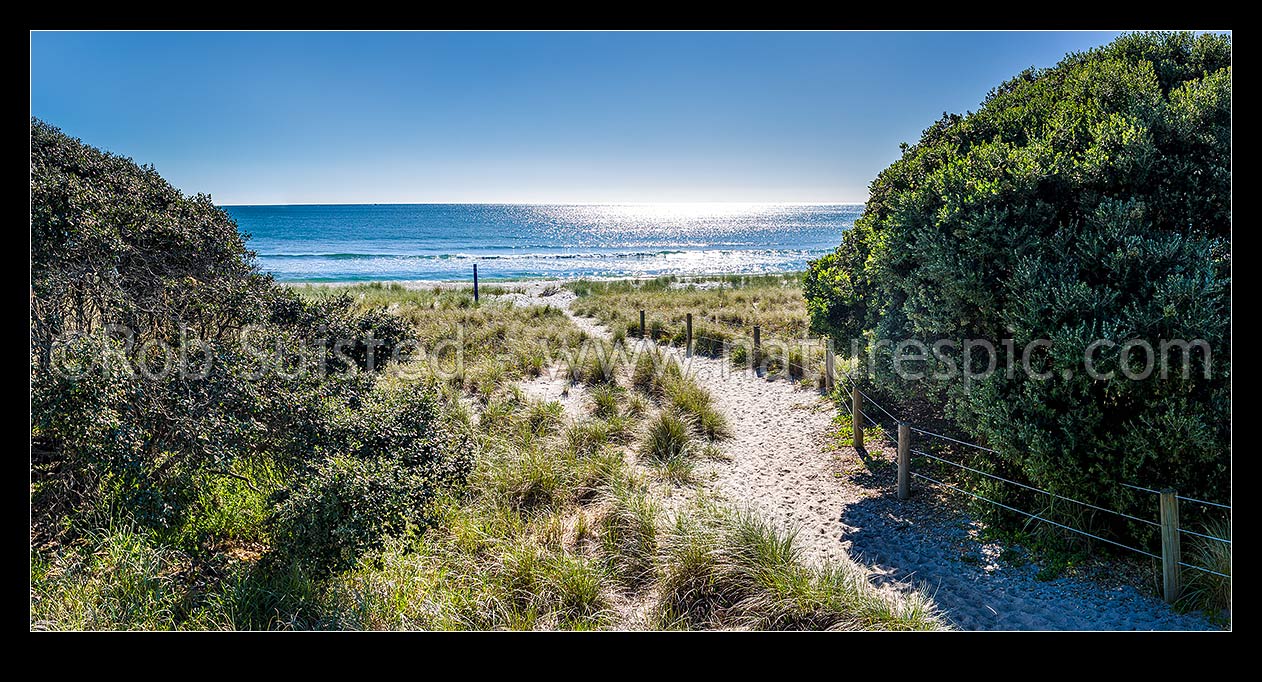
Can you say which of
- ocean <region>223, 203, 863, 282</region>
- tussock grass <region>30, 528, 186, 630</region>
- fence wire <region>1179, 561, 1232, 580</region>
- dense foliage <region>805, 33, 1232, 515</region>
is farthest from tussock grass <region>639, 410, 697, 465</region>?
ocean <region>223, 203, 863, 282</region>

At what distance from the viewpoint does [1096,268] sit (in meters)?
4.46

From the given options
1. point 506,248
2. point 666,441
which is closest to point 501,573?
point 666,441

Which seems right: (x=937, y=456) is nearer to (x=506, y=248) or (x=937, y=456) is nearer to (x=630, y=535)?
(x=630, y=535)

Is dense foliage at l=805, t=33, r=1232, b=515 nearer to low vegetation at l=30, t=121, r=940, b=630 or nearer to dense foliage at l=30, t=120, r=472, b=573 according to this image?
low vegetation at l=30, t=121, r=940, b=630

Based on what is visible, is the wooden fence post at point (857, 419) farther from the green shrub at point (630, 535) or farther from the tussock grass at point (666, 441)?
the green shrub at point (630, 535)

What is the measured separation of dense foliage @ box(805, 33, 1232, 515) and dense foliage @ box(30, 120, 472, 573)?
4437 millimetres

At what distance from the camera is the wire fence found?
4.14 meters

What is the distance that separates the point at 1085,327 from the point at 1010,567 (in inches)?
78.3

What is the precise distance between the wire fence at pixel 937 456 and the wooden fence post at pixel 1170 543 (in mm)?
12

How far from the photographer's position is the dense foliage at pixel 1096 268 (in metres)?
4.08

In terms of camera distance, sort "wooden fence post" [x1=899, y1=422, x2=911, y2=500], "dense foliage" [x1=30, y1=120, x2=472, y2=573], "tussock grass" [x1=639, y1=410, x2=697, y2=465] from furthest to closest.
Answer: "tussock grass" [x1=639, y1=410, x2=697, y2=465], "wooden fence post" [x1=899, y1=422, x2=911, y2=500], "dense foliage" [x1=30, y1=120, x2=472, y2=573]

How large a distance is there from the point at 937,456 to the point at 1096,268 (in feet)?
10.2
